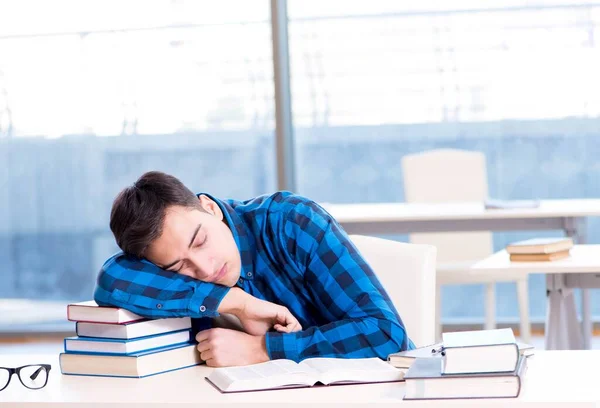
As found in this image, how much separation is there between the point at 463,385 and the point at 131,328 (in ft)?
1.89

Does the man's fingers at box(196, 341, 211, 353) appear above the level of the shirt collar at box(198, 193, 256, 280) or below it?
below

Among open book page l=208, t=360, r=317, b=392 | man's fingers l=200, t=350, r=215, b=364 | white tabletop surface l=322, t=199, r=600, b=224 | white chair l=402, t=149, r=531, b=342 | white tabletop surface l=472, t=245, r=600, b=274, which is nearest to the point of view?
open book page l=208, t=360, r=317, b=392

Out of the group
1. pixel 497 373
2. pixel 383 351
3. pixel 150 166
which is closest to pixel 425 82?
pixel 150 166

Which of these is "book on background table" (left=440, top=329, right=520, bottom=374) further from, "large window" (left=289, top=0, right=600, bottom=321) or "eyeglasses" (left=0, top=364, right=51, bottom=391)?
"large window" (left=289, top=0, right=600, bottom=321)

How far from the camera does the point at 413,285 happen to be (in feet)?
6.16

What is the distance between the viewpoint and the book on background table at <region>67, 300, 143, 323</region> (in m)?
1.53

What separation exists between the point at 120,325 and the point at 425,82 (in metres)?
3.46

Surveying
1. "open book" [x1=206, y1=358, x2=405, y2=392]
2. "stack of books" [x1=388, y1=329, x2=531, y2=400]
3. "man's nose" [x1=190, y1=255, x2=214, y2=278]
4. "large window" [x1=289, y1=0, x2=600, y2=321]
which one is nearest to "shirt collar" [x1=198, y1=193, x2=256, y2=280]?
"man's nose" [x1=190, y1=255, x2=214, y2=278]

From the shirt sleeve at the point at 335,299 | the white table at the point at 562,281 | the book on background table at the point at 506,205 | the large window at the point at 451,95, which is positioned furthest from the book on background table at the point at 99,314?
the large window at the point at 451,95

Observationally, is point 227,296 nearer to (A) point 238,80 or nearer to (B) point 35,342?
(A) point 238,80

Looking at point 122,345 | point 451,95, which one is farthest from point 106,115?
point 122,345

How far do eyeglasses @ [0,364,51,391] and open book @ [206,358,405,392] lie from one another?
277mm

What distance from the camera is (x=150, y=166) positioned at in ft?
16.6

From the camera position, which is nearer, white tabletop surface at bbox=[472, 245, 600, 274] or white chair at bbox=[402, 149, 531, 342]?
white tabletop surface at bbox=[472, 245, 600, 274]
